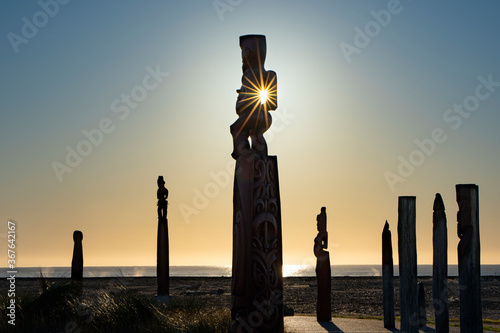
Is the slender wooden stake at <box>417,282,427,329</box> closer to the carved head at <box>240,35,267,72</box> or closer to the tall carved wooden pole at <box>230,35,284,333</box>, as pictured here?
the tall carved wooden pole at <box>230,35,284,333</box>

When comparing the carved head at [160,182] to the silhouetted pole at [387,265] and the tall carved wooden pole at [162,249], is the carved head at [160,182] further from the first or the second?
the silhouetted pole at [387,265]

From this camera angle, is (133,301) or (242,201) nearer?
(242,201)

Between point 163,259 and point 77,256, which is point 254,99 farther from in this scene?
point 163,259

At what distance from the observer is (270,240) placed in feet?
31.6

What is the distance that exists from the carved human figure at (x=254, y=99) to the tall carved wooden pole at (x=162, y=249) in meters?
11.8

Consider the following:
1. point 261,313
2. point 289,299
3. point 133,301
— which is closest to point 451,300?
point 289,299

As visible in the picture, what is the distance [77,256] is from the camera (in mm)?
19656

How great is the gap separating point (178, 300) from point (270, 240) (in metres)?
6.71

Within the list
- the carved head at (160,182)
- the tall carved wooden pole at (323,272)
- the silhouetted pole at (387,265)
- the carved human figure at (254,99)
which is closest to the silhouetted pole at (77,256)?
the carved head at (160,182)

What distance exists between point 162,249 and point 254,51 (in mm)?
12434

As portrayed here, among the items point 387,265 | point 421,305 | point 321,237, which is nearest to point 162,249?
point 321,237

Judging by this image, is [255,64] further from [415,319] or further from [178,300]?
[178,300]

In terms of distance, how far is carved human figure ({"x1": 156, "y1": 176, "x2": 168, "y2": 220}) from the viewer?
2150 cm

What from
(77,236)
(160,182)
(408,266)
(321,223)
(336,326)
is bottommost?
(336,326)
